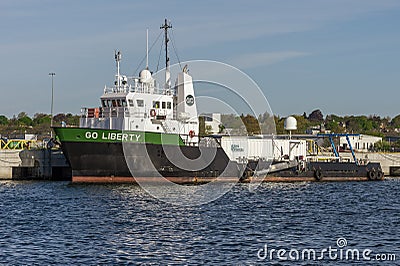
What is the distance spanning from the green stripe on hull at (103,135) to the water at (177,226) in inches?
174

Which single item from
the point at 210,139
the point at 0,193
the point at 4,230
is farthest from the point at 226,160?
the point at 4,230

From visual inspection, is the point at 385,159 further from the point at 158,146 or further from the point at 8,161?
the point at 8,161

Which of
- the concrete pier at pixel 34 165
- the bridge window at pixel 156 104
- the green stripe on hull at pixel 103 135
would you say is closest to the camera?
the green stripe on hull at pixel 103 135

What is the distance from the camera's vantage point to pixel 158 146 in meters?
53.0

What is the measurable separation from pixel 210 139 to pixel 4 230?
103 feet

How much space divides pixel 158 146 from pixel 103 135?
443 centimetres

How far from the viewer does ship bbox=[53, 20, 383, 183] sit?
2023 inches

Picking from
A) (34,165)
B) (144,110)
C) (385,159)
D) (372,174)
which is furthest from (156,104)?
(385,159)

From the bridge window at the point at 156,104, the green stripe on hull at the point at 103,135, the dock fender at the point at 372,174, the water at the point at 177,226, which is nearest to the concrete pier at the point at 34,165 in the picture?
the bridge window at the point at 156,104

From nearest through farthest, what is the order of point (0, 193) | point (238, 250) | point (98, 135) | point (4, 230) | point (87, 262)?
point (87, 262) → point (238, 250) → point (4, 230) → point (0, 193) → point (98, 135)

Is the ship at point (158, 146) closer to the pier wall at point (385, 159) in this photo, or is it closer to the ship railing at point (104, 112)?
the ship railing at point (104, 112)

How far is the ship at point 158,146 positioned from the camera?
169 ft

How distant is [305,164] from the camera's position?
63.5 metres

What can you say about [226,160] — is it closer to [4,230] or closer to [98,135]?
[98,135]
